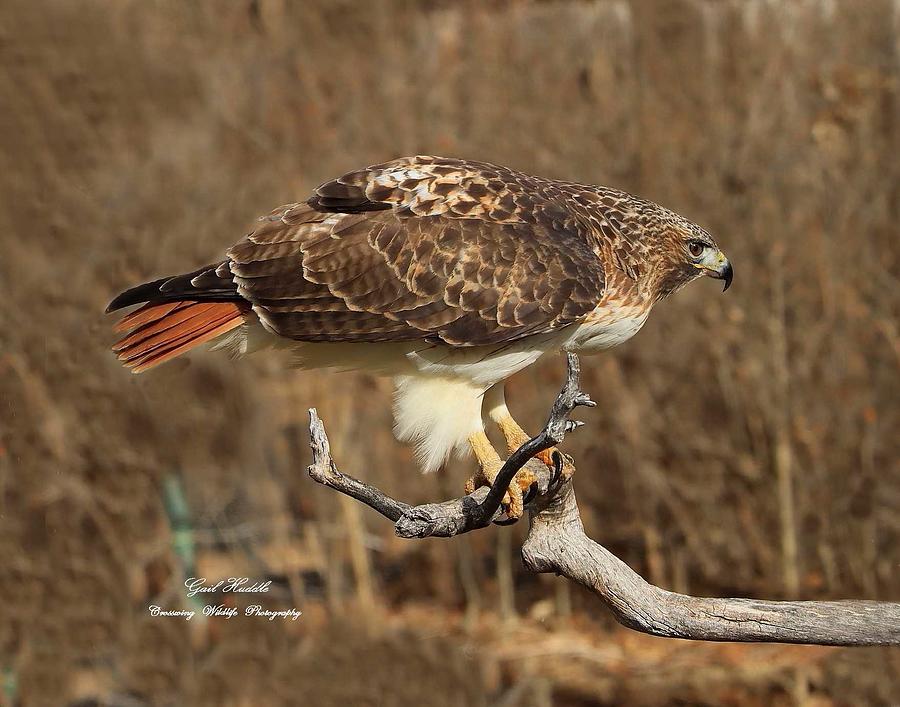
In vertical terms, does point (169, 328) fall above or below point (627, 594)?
above

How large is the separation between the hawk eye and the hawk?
1.33 feet

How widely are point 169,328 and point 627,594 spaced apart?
7.53 feet

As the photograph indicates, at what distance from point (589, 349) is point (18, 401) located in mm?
5898

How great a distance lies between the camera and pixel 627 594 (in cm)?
473

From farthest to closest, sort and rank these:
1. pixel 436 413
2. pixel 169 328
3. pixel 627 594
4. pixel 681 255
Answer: pixel 681 255 < pixel 436 413 < pixel 169 328 < pixel 627 594

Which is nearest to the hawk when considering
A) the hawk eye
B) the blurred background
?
the hawk eye

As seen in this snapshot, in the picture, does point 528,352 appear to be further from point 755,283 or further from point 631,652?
point 631,652

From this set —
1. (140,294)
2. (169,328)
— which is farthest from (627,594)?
(140,294)

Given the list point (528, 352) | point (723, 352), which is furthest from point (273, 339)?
point (723, 352)
